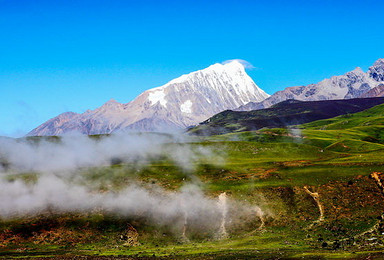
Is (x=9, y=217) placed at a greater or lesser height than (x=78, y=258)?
greater

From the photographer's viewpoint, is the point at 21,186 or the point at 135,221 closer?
the point at 135,221

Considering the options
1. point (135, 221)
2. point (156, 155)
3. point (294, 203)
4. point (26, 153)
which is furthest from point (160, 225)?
point (26, 153)

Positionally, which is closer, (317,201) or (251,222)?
(251,222)

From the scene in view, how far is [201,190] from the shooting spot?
9606 centimetres

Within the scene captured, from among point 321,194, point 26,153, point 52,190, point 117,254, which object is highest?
point 26,153

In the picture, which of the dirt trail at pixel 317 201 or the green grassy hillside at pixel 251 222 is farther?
the dirt trail at pixel 317 201

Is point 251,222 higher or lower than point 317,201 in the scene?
lower

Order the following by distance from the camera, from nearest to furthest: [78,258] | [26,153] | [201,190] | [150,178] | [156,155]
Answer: [78,258] < [201,190] < [150,178] < [26,153] < [156,155]

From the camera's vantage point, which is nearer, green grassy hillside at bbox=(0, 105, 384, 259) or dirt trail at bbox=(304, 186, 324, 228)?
green grassy hillside at bbox=(0, 105, 384, 259)

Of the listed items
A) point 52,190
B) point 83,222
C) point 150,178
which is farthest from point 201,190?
point 52,190

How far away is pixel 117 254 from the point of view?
6456 centimetres

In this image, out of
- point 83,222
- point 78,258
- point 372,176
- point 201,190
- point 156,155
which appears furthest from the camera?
point 156,155

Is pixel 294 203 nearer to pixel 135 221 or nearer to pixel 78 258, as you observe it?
pixel 135 221

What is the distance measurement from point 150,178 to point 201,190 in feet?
57.0
